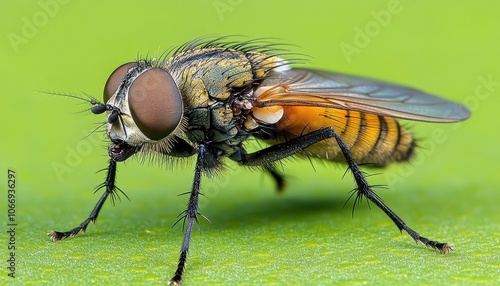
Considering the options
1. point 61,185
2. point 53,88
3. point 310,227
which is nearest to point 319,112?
point 310,227

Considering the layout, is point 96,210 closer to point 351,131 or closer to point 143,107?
point 143,107

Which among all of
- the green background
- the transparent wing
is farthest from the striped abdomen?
the green background

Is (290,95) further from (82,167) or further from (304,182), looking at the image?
(82,167)

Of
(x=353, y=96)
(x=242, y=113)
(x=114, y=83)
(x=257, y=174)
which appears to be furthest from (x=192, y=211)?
(x=257, y=174)

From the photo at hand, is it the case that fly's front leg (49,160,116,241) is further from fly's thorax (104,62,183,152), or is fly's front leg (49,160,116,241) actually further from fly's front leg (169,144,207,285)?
fly's front leg (169,144,207,285)

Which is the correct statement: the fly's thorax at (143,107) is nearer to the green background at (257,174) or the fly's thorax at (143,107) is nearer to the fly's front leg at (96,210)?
the fly's front leg at (96,210)

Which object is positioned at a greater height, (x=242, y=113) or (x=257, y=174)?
(x=257, y=174)
